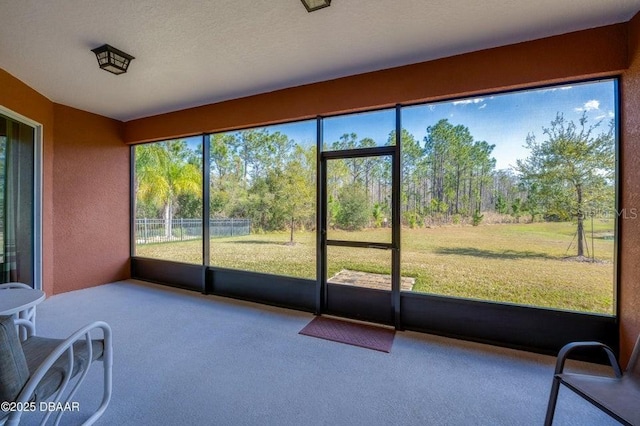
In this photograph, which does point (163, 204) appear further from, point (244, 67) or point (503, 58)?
point (503, 58)

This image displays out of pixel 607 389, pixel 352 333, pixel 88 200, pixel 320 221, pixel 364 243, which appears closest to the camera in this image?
pixel 607 389

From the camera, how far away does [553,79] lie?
7.71ft

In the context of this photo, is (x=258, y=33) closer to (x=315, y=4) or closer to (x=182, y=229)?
(x=315, y=4)

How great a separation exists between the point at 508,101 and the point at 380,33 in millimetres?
1442

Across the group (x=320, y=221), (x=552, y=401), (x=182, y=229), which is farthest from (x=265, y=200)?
(x=552, y=401)

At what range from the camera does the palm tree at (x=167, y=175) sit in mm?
4414

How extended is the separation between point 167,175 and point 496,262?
16.4ft

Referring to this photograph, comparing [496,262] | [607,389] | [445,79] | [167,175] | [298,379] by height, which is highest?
[445,79]

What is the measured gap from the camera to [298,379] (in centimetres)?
207

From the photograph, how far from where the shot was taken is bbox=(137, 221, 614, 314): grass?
240 centimetres

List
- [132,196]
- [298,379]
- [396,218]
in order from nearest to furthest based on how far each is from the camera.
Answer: [298,379] → [396,218] → [132,196]

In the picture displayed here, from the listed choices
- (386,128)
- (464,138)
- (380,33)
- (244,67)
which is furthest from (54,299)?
(464,138)

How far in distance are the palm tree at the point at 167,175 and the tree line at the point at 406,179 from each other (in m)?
0.02

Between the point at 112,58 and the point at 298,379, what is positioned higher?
the point at 112,58
